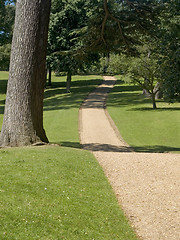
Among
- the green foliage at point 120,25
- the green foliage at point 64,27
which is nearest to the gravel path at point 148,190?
the green foliage at point 120,25

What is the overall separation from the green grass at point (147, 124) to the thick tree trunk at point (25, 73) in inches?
270

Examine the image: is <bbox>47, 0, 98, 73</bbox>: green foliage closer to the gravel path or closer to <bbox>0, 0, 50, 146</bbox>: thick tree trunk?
<bbox>0, 0, 50, 146</bbox>: thick tree trunk

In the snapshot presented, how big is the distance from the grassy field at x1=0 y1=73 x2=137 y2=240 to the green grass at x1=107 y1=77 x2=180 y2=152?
8330 mm

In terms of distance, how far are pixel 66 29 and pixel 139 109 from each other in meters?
15.7

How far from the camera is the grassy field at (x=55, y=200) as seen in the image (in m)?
5.15

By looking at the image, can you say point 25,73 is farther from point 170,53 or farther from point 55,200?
point 170,53

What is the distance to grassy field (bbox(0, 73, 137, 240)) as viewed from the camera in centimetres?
515

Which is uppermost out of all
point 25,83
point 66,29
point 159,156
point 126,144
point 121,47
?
point 66,29

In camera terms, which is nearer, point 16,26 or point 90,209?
point 90,209

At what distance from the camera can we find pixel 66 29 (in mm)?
41719

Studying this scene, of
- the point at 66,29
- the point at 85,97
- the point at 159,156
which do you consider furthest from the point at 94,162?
the point at 66,29

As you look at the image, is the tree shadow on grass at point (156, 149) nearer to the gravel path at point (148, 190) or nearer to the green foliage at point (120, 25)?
the green foliage at point (120, 25)

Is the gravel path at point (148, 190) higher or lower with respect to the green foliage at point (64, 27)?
lower

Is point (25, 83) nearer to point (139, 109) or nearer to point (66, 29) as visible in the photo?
point (139, 109)
